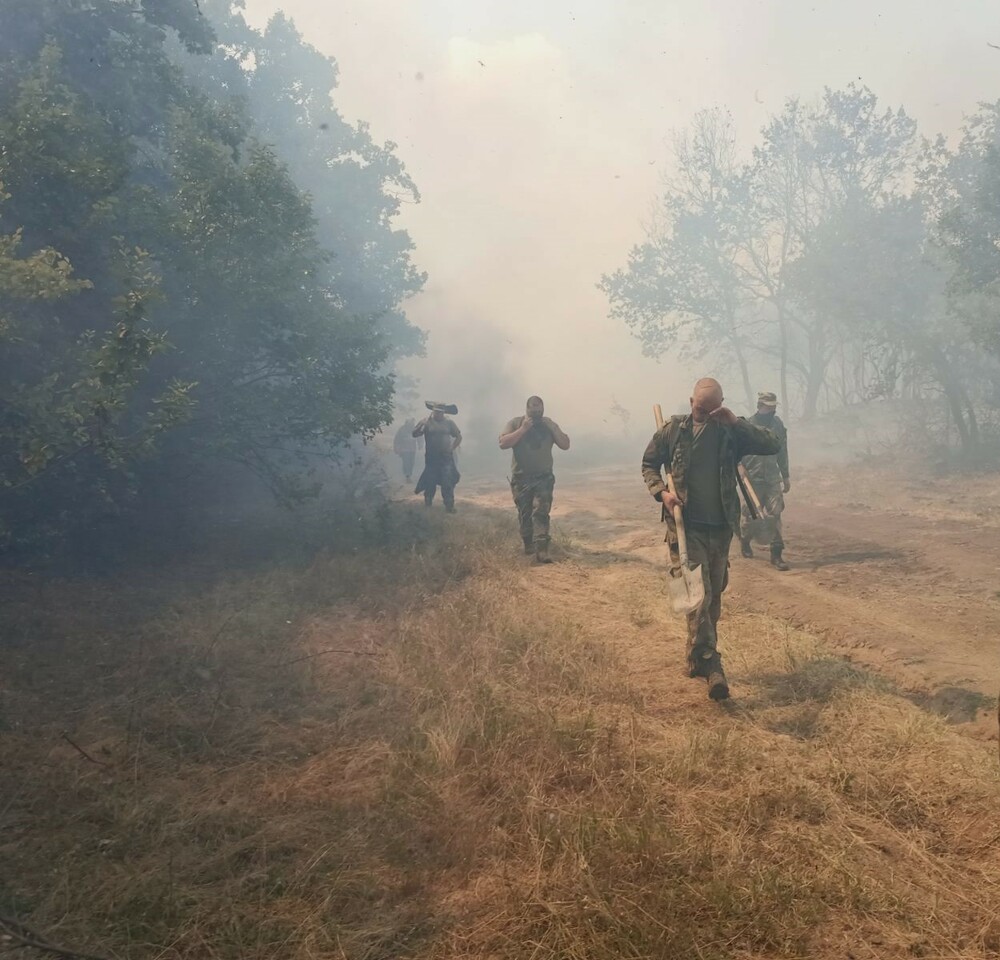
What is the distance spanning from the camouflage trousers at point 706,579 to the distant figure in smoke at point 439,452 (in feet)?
25.2

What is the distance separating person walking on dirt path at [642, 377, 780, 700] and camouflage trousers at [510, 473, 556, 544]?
383cm

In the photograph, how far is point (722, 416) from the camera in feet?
17.1

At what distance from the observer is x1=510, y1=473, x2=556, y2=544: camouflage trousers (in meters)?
9.20

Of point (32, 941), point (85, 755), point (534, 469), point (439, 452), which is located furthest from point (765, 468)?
point (32, 941)

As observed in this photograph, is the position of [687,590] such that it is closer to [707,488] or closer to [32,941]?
[707,488]

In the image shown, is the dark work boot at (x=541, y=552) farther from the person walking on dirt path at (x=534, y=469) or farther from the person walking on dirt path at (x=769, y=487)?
the person walking on dirt path at (x=769, y=487)

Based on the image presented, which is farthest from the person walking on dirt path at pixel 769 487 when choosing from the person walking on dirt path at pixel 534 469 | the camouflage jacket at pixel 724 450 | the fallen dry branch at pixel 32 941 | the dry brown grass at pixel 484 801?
the fallen dry branch at pixel 32 941

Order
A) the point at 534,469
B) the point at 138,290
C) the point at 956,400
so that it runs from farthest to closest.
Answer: the point at 956,400 → the point at 534,469 → the point at 138,290

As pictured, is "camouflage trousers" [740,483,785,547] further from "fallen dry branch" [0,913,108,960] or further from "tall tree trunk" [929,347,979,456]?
"tall tree trunk" [929,347,979,456]

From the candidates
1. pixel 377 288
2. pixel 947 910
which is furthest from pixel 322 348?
pixel 377 288

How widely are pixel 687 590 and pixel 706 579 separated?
6.9 inches

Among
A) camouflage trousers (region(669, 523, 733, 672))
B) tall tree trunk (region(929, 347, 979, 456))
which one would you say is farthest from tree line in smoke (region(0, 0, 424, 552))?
tall tree trunk (region(929, 347, 979, 456))

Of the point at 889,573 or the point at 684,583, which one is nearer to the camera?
the point at 684,583

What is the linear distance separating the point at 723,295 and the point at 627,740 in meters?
29.1
